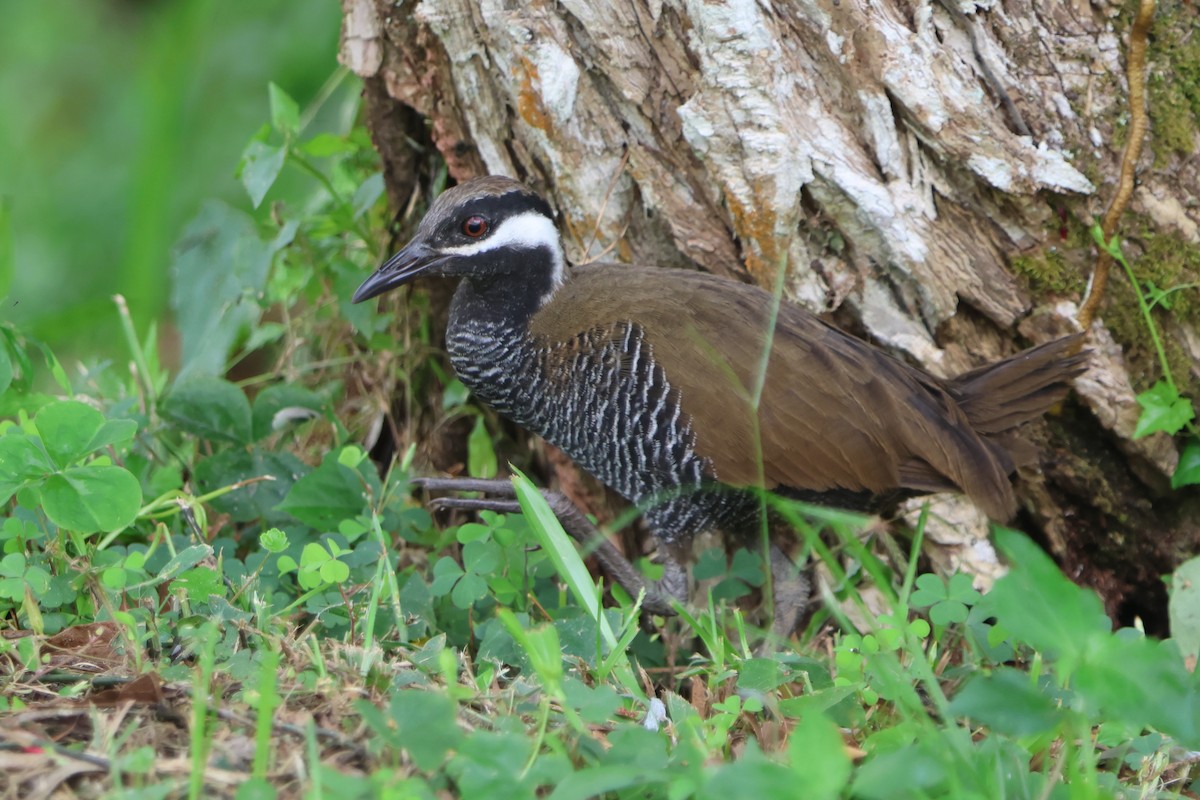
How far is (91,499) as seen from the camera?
255 cm

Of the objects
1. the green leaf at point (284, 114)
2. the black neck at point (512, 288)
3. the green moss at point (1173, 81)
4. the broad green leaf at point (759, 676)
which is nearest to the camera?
the broad green leaf at point (759, 676)

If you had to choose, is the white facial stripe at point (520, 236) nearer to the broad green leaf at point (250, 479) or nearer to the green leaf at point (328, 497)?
the green leaf at point (328, 497)

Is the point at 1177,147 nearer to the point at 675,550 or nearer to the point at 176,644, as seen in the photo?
the point at 675,550

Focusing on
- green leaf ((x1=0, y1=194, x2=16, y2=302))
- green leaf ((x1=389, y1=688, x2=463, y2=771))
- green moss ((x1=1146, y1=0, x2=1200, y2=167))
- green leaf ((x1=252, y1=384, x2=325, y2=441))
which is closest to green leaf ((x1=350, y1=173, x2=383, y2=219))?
green leaf ((x1=252, y1=384, x2=325, y2=441))

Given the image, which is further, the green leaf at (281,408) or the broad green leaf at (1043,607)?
the green leaf at (281,408)

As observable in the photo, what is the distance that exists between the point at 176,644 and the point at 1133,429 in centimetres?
256

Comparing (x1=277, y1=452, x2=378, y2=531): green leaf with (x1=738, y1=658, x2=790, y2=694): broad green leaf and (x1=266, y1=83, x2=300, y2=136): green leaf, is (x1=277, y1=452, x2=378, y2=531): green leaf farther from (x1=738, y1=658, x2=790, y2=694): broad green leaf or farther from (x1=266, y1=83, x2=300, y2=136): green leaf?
(x1=738, y1=658, x2=790, y2=694): broad green leaf

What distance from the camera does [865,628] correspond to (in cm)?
359

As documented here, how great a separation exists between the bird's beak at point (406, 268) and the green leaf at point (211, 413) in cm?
54

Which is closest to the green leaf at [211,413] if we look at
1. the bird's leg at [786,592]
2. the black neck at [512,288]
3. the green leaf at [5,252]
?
the green leaf at [5,252]

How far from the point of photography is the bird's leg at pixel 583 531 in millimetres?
3324

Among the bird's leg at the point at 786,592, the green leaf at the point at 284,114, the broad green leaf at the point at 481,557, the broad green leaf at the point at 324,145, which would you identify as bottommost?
the bird's leg at the point at 786,592

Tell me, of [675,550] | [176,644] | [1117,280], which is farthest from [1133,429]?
[176,644]

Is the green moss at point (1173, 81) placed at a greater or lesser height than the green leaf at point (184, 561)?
greater
